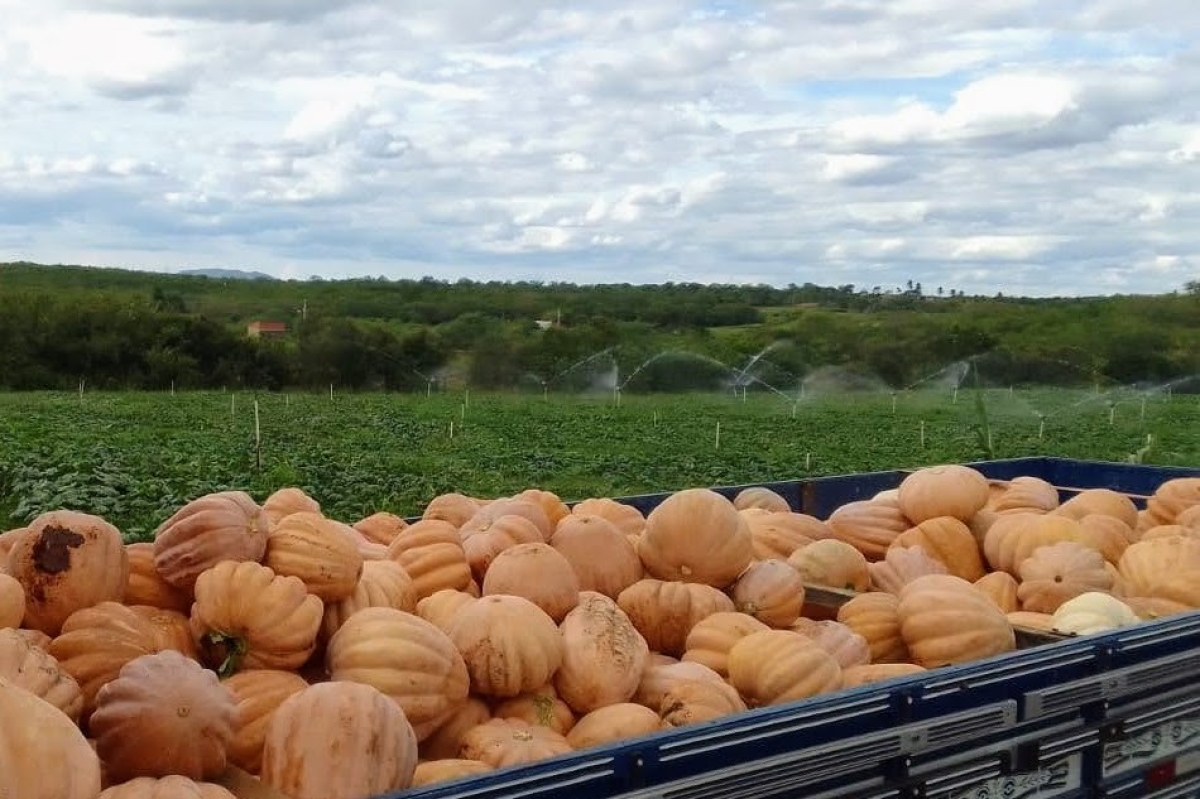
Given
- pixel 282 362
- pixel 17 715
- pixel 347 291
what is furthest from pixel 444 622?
pixel 347 291

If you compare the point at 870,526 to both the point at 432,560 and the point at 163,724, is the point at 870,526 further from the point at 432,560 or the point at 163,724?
the point at 163,724

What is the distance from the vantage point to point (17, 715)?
8.08 ft

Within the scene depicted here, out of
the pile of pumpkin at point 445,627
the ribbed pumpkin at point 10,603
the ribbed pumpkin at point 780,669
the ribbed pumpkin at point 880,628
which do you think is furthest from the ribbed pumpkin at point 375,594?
the ribbed pumpkin at point 880,628

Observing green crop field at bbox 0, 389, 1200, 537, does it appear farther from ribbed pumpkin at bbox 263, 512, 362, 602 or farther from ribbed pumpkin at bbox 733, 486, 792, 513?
ribbed pumpkin at bbox 263, 512, 362, 602

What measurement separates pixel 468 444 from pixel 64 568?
25.2m

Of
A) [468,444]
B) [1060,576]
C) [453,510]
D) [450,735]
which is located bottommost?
[468,444]

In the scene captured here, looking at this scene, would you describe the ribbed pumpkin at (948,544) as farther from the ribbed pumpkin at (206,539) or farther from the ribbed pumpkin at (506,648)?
the ribbed pumpkin at (206,539)

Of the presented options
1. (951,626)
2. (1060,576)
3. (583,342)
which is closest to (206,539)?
(951,626)

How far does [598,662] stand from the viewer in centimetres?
381

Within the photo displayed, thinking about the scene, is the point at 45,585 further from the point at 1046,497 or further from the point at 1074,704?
the point at 1046,497

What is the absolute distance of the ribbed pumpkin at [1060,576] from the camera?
5062 mm

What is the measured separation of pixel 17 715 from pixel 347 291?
94.0 metres

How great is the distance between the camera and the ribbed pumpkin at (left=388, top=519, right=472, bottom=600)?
4.53 metres

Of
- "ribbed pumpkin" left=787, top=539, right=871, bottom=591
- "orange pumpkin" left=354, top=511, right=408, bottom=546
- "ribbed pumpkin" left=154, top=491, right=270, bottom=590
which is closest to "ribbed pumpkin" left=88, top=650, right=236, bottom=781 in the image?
"ribbed pumpkin" left=154, top=491, right=270, bottom=590
